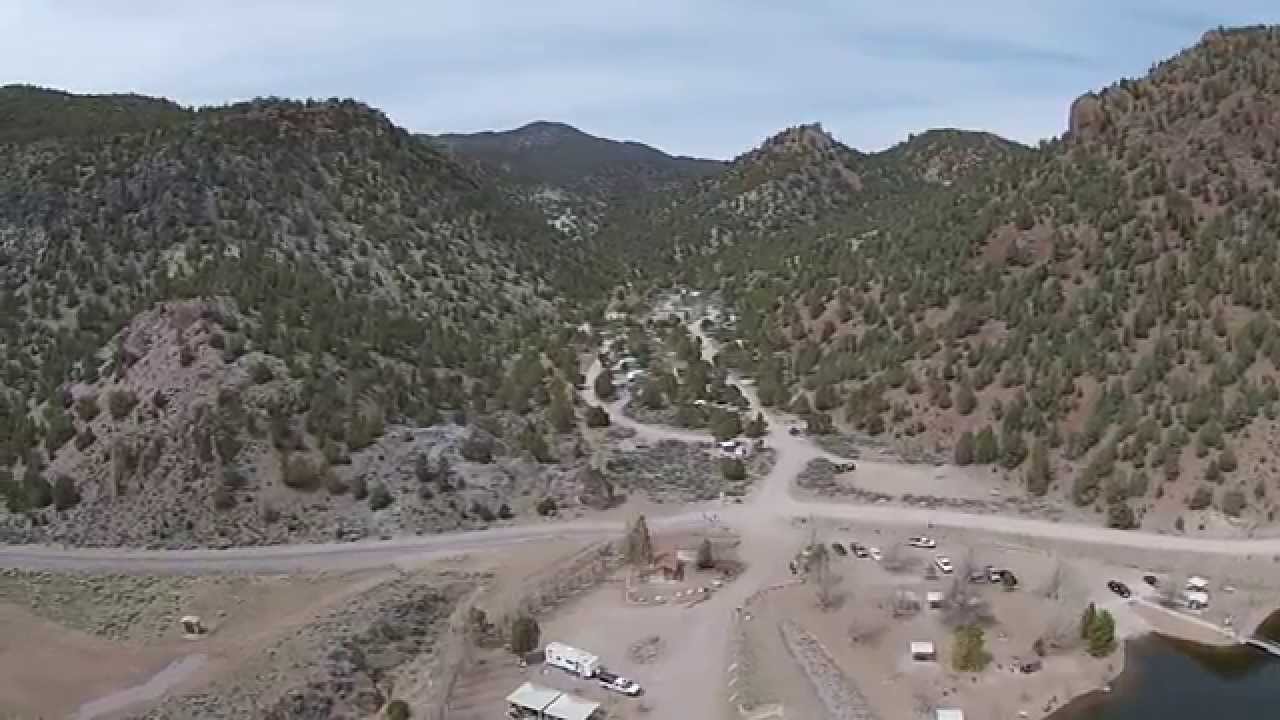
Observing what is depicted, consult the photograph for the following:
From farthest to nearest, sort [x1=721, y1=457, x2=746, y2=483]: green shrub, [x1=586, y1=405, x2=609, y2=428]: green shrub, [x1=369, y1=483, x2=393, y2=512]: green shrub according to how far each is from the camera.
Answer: [x1=586, y1=405, x2=609, y2=428]: green shrub < [x1=721, y1=457, x2=746, y2=483]: green shrub < [x1=369, y1=483, x2=393, y2=512]: green shrub

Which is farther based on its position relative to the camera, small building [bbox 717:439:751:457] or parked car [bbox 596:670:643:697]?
small building [bbox 717:439:751:457]

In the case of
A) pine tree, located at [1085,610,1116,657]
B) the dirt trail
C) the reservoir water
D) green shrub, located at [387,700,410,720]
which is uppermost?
pine tree, located at [1085,610,1116,657]

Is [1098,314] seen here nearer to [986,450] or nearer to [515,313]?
[986,450]

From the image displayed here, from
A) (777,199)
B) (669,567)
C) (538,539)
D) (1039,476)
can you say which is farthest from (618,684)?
(777,199)

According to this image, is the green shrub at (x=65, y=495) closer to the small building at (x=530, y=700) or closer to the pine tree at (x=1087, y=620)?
the small building at (x=530, y=700)

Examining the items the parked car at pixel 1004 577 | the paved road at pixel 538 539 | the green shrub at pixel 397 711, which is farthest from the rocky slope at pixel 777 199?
the green shrub at pixel 397 711

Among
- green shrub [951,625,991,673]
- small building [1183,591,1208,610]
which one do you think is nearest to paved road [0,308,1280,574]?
small building [1183,591,1208,610]

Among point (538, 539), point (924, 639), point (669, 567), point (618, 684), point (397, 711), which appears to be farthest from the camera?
point (538, 539)

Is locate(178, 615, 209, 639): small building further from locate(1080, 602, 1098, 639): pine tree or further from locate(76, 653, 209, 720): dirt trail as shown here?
locate(1080, 602, 1098, 639): pine tree
